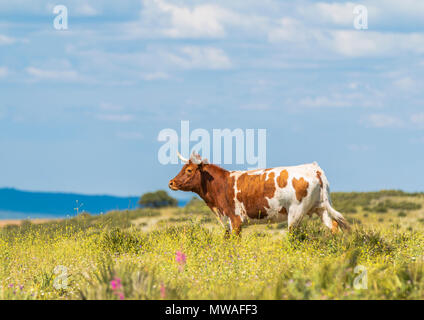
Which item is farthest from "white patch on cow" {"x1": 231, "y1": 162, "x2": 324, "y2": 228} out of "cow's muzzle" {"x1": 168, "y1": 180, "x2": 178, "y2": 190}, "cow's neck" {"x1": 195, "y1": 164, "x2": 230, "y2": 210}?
"cow's muzzle" {"x1": 168, "y1": 180, "x2": 178, "y2": 190}

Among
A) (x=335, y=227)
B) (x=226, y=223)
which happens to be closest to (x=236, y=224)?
(x=226, y=223)

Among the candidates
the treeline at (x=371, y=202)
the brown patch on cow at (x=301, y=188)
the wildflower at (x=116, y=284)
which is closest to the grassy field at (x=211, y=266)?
the wildflower at (x=116, y=284)

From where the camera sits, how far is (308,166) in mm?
13094

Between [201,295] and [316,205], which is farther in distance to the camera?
[316,205]

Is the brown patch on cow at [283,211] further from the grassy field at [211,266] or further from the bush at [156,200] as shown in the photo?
the bush at [156,200]

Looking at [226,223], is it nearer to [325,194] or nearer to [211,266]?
[325,194]

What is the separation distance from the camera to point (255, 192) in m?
13.2

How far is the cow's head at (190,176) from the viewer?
14.0 meters

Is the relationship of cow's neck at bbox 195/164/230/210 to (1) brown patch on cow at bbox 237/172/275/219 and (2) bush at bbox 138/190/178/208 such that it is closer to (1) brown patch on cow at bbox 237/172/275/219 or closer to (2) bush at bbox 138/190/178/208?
(1) brown patch on cow at bbox 237/172/275/219

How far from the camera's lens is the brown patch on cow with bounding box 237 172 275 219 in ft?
42.9

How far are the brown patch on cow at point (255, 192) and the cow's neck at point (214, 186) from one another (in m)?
0.41

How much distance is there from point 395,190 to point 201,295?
35986 millimetres
